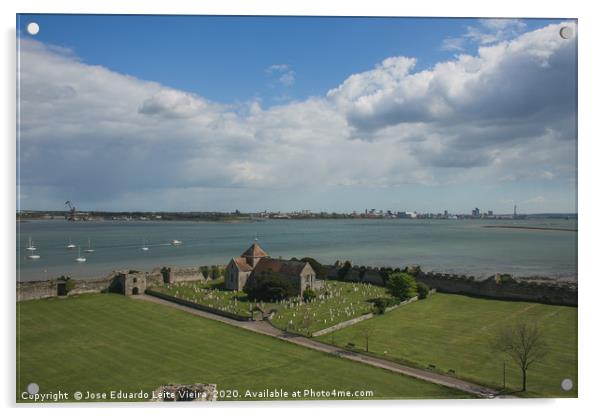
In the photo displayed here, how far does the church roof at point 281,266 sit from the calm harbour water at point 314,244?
1.31 m

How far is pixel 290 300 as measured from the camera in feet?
78.2

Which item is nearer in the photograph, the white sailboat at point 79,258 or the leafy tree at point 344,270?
the white sailboat at point 79,258

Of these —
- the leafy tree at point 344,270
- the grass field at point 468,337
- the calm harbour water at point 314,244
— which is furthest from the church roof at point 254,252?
the grass field at point 468,337

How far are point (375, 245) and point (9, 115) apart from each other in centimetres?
2319

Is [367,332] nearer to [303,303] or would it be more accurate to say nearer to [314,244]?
[303,303]

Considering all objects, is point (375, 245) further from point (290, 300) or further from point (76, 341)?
point (76, 341)

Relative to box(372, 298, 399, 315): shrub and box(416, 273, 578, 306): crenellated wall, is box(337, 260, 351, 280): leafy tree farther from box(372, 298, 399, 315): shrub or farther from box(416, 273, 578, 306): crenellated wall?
box(372, 298, 399, 315): shrub

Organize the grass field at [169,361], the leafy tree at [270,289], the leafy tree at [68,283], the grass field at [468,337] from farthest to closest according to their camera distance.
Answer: the leafy tree at [270,289]
the leafy tree at [68,283]
the grass field at [468,337]
the grass field at [169,361]

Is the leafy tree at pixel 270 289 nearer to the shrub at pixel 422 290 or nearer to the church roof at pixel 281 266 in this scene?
the church roof at pixel 281 266

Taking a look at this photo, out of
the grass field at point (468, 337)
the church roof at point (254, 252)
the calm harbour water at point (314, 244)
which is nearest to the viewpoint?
the grass field at point (468, 337)

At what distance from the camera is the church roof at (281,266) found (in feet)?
84.3

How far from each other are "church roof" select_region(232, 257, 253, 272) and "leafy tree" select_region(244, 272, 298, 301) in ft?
9.24

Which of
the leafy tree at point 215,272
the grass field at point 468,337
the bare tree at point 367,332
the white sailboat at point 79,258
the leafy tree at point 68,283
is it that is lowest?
the bare tree at point 367,332

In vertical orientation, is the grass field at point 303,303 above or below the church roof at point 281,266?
below
